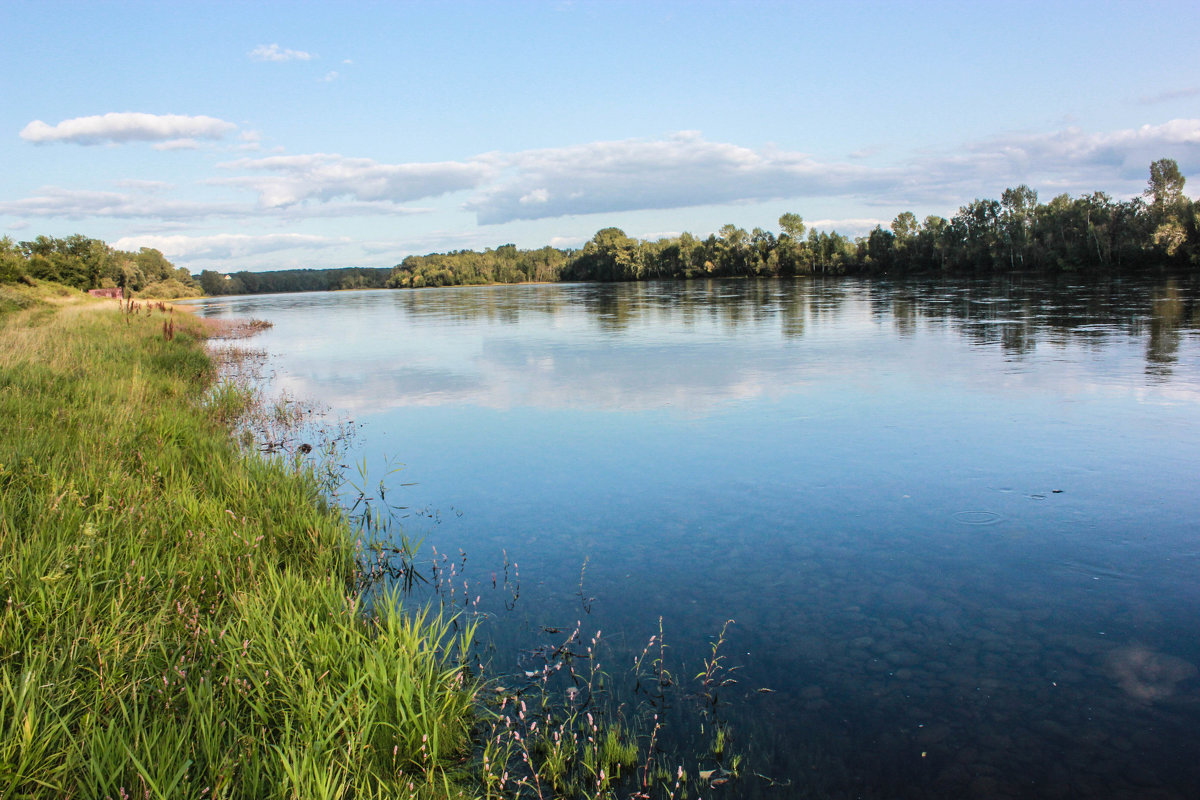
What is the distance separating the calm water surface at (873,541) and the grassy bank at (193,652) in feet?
4.36

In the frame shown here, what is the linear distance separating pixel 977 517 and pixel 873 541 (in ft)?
4.89

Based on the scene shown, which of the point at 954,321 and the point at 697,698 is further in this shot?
the point at 954,321

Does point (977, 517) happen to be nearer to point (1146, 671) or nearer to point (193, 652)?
point (1146, 671)

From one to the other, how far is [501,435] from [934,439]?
737 cm

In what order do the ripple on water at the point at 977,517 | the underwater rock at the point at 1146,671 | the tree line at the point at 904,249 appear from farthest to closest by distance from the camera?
the tree line at the point at 904,249, the ripple on water at the point at 977,517, the underwater rock at the point at 1146,671

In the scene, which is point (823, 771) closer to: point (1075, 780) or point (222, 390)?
point (1075, 780)

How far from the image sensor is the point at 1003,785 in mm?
4059

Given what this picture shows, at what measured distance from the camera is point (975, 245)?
284 ft

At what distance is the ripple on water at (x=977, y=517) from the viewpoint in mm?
7847

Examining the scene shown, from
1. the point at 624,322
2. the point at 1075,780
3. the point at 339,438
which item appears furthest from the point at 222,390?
the point at 624,322

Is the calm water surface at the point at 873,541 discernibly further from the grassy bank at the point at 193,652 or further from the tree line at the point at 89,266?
the tree line at the point at 89,266

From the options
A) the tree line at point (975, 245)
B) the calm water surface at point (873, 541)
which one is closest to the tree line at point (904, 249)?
the tree line at point (975, 245)

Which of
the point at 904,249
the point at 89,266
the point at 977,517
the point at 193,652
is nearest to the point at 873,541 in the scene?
the point at 977,517

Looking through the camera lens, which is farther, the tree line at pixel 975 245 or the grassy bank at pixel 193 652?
the tree line at pixel 975 245
